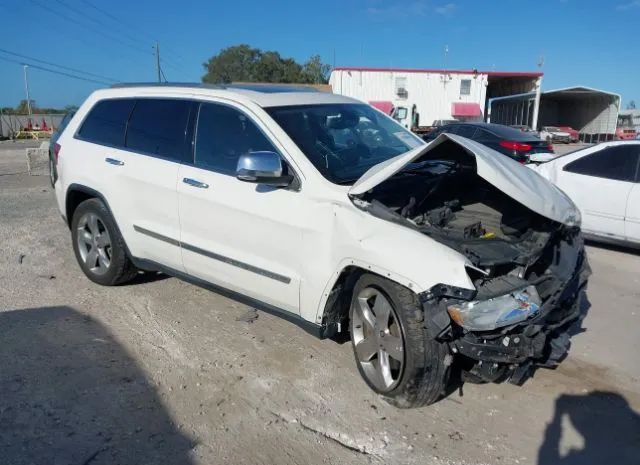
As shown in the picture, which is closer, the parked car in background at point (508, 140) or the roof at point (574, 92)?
the parked car in background at point (508, 140)

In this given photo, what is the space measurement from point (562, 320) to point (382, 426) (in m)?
1.26

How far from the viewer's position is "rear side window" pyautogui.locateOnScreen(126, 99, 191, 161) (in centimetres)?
432

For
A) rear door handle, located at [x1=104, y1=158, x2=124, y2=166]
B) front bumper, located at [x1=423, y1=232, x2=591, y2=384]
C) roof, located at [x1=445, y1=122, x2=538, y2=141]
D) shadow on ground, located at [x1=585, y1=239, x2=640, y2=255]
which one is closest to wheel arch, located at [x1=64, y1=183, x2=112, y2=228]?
rear door handle, located at [x1=104, y1=158, x2=124, y2=166]

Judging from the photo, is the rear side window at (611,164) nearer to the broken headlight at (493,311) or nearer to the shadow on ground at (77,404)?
the broken headlight at (493,311)

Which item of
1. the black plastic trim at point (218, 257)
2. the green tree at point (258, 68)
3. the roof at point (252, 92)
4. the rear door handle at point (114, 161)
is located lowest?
the black plastic trim at point (218, 257)

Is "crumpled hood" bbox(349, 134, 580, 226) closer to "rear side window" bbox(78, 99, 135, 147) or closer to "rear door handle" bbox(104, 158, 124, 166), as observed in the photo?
"rear door handle" bbox(104, 158, 124, 166)

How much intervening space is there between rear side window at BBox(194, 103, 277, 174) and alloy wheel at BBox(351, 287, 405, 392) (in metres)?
1.31

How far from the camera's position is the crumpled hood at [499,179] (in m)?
3.19

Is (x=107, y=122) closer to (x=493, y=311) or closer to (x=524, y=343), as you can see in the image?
(x=493, y=311)

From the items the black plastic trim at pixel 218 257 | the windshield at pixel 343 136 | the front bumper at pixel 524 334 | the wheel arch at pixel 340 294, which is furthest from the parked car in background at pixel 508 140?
the wheel arch at pixel 340 294

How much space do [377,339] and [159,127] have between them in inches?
103

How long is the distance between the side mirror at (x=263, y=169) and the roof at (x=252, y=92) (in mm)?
691

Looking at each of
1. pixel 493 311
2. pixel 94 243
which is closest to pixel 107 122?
pixel 94 243

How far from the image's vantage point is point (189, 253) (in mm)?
4219
